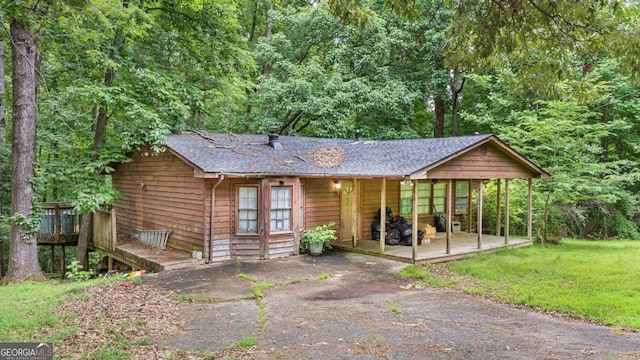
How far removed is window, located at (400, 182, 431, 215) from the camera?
536 inches

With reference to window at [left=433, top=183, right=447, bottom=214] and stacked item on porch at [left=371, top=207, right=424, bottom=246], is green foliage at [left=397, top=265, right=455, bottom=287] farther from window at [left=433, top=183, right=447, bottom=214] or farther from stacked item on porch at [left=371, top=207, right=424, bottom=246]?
window at [left=433, top=183, right=447, bottom=214]

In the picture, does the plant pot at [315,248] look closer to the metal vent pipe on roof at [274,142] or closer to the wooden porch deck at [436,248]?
the wooden porch deck at [436,248]

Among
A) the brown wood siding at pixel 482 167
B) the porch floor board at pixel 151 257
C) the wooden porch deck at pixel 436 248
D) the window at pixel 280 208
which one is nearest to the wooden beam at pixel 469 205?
the wooden porch deck at pixel 436 248

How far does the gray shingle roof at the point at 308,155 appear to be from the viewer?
10312 millimetres

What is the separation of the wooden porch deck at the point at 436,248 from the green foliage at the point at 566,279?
0.37 meters

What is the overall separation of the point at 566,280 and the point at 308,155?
24.8ft

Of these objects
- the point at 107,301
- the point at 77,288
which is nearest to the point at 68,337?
the point at 107,301

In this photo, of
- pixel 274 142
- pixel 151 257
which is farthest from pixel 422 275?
pixel 151 257

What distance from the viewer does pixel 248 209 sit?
10.7m

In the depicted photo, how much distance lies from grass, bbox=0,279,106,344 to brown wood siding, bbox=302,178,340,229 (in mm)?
5690

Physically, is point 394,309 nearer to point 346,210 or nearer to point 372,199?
point 346,210

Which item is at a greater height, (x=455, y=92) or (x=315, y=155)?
(x=455, y=92)

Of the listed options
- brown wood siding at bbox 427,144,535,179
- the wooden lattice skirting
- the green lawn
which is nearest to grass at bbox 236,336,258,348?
the green lawn

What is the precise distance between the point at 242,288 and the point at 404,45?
14.5m
